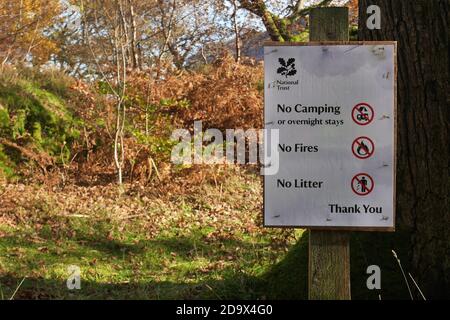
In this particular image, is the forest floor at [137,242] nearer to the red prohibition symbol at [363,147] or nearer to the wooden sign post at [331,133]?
the wooden sign post at [331,133]

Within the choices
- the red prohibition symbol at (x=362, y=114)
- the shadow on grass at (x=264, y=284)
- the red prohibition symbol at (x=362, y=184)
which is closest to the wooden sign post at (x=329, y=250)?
the red prohibition symbol at (x=362, y=184)

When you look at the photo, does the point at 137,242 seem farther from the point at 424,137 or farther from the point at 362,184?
the point at 362,184

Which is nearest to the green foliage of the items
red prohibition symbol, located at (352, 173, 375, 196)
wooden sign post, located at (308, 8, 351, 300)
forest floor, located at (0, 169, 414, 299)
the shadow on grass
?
forest floor, located at (0, 169, 414, 299)

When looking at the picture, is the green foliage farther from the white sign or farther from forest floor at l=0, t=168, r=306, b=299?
the white sign

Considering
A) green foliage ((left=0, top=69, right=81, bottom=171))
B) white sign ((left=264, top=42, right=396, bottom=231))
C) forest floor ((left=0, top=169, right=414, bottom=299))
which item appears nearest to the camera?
white sign ((left=264, top=42, right=396, bottom=231))

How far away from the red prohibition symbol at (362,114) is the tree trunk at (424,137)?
42.8 inches

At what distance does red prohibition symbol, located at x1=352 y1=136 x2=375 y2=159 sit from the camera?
11.3 ft

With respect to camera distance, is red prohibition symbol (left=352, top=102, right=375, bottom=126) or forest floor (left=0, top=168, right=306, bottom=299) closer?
red prohibition symbol (left=352, top=102, right=375, bottom=126)

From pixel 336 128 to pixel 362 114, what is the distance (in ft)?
0.52

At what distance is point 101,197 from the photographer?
9625mm

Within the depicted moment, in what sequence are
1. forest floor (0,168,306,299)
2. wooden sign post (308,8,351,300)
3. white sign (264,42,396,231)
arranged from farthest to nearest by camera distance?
forest floor (0,168,306,299) → wooden sign post (308,8,351,300) → white sign (264,42,396,231)

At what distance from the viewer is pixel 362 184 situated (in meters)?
3.45

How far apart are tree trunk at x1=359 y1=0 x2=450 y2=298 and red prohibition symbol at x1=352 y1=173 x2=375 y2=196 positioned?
1072 millimetres
